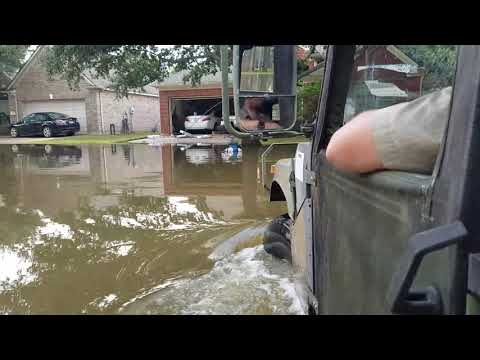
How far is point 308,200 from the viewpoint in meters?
2.68

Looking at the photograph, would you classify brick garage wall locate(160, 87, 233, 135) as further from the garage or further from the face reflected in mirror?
the face reflected in mirror

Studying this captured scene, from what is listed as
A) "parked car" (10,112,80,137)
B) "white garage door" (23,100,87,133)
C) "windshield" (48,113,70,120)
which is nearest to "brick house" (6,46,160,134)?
"white garage door" (23,100,87,133)

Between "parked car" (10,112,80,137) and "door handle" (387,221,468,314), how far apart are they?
1157 inches

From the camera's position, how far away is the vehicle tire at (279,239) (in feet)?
15.5

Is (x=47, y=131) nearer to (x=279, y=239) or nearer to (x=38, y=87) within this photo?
(x=38, y=87)

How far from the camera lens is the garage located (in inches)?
1102

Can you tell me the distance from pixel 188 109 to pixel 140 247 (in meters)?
24.6

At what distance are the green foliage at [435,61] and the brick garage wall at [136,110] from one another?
92.5 ft

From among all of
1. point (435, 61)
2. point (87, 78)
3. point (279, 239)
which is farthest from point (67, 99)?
point (435, 61)

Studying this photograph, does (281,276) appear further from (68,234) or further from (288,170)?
(68,234)

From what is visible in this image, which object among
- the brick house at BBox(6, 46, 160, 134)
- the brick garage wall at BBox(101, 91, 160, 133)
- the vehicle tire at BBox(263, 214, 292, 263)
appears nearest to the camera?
the vehicle tire at BBox(263, 214, 292, 263)

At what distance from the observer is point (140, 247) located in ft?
18.9

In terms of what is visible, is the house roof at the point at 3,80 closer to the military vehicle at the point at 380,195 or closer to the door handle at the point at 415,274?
the military vehicle at the point at 380,195

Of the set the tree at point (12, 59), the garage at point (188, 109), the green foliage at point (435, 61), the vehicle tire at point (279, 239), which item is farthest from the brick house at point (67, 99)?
the green foliage at point (435, 61)
